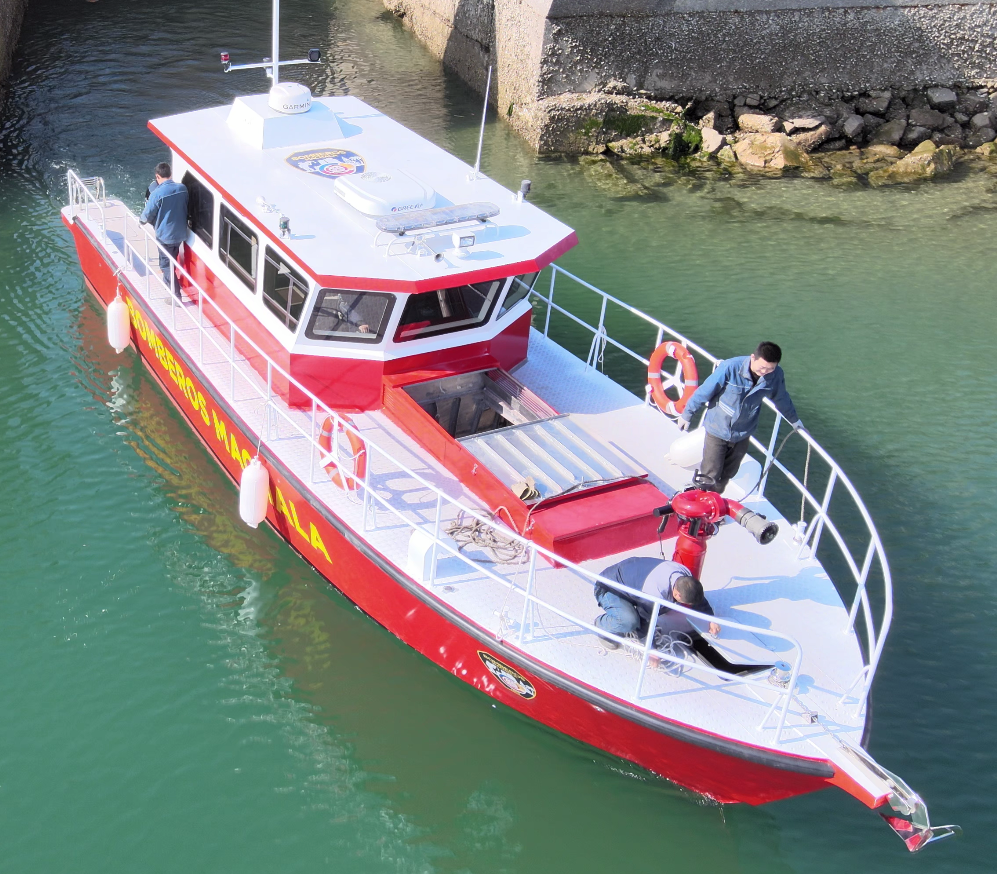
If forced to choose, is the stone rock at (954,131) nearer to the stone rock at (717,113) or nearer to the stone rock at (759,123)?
the stone rock at (759,123)

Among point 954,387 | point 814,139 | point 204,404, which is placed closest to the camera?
point 204,404

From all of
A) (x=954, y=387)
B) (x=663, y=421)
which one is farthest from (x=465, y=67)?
(x=663, y=421)

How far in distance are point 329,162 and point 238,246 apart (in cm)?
124

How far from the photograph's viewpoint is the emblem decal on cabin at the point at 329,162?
9.62 metres

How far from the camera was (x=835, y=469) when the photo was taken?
300 inches

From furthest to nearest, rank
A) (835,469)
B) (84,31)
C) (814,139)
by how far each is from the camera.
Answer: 1. (84,31)
2. (814,139)
3. (835,469)

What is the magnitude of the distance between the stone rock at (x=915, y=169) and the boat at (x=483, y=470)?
34.5ft

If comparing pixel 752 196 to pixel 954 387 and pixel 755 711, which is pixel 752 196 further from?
pixel 755 711

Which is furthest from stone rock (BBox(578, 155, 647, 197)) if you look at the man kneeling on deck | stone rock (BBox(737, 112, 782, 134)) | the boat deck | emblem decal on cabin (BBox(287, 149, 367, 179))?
the man kneeling on deck

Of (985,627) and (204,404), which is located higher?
(204,404)

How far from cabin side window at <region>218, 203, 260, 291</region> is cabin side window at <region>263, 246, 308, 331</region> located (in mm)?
266

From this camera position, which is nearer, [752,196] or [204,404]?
[204,404]

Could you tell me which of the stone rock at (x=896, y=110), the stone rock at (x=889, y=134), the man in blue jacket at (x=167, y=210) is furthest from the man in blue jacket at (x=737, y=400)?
the stone rock at (x=896, y=110)

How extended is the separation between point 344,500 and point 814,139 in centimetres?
1499
